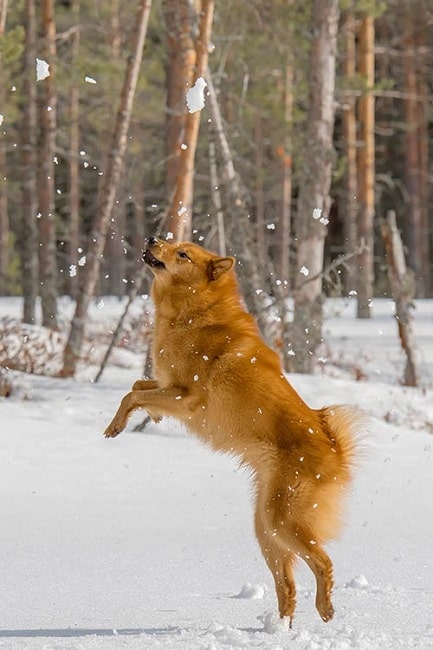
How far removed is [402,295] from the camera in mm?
14352

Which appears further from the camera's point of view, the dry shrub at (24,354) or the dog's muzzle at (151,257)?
the dry shrub at (24,354)

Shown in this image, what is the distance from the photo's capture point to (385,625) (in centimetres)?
488

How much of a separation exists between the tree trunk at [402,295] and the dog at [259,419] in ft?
29.4

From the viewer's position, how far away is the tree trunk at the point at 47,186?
18953 millimetres

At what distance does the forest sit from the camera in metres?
11.9

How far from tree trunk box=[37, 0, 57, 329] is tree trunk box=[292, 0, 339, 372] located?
665cm

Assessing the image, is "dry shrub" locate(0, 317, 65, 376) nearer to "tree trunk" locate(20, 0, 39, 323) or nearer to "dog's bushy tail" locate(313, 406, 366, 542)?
"tree trunk" locate(20, 0, 39, 323)

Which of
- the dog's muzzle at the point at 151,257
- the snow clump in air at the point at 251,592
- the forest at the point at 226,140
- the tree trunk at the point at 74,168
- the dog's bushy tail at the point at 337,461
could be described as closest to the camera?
the dog's bushy tail at the point at 337,461

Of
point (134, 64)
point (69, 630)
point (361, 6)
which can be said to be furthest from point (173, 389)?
point (361, 6)

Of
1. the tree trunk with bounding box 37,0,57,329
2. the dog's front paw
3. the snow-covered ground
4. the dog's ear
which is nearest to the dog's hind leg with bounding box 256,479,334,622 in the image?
the snow-covered ground

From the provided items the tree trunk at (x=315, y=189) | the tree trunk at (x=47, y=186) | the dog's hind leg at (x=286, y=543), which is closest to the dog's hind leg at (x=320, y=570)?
the dog's hind leg at (x=286, y=543)

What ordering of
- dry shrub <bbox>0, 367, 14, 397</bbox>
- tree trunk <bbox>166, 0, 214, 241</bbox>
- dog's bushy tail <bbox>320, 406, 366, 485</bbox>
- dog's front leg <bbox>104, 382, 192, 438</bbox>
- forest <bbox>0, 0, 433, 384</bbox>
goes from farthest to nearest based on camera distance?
forest <bbox>0, 0, 433, 384</bbox>
dry shrub <bbox>0, 367, 14, 397</bbox>
tree trunk <bbox>166, 0, 214, 241</bbox>
dog's front leg <bbox>104, 382, 192, 438</bbox>
dog's bushy tail <bbox>320, 406, 366, 485</bbox>

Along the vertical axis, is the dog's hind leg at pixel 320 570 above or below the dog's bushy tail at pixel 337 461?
below

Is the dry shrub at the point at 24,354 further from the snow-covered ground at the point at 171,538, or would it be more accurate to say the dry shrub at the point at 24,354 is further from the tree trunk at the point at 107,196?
the snow-covered ground at the point at 171,538
